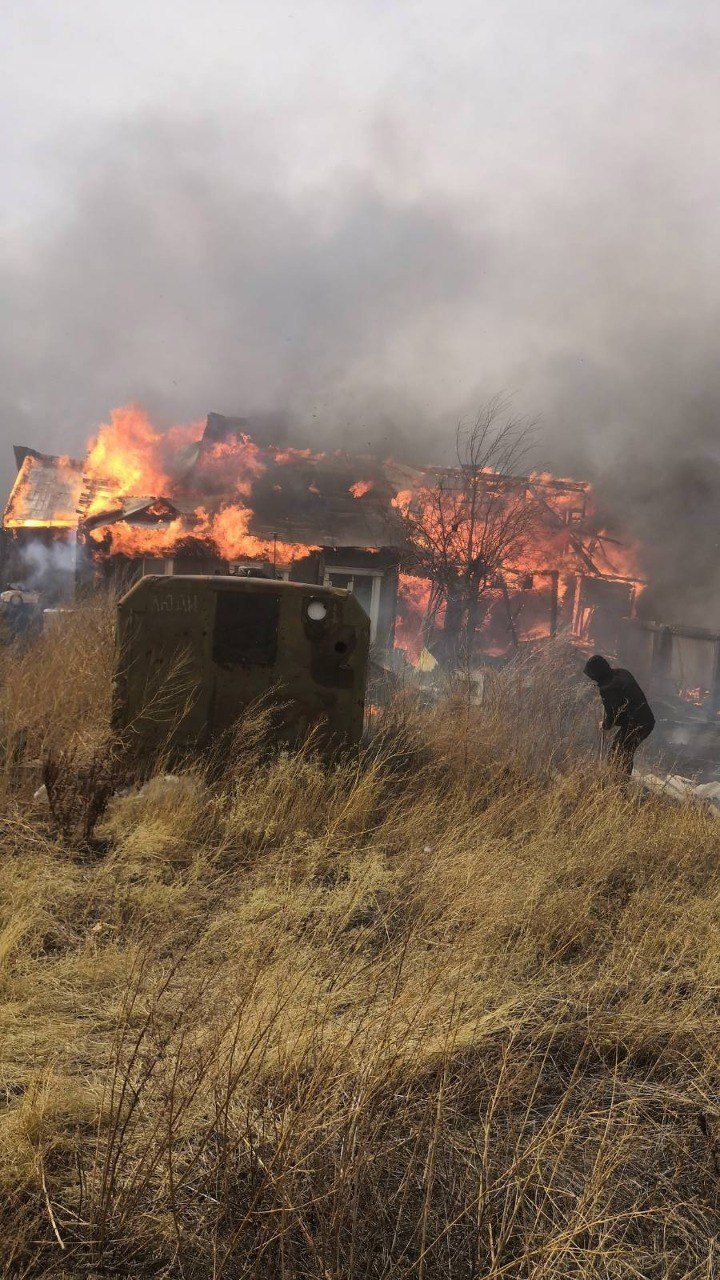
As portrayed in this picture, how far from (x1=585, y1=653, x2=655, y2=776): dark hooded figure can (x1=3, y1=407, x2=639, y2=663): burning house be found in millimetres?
7653

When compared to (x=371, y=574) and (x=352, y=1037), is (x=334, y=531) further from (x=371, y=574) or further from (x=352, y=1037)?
(x=352, y=1037)

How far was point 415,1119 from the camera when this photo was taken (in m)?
2.40

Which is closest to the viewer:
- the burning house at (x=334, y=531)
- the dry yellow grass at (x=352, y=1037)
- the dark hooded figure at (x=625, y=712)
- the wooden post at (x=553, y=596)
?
the dry yellow grass at (x=352, y=1037)

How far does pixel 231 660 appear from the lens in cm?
629

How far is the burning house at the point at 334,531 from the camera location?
→ 19.3 meters

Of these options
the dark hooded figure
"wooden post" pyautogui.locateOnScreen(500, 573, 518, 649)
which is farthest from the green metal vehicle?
"wooden post" pyautogui.locateOnScreen(500, 573, 518, 649)

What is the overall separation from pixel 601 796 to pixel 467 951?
306 cm

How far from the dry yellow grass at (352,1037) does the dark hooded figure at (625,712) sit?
96.8 inches

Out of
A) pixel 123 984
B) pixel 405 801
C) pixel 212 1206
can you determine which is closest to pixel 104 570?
pixel 405 801

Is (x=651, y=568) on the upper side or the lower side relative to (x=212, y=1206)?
upper

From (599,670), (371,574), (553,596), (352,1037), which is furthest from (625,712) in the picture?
(553,596)

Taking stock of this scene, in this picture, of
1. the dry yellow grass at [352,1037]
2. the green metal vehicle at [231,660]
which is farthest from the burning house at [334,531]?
the dry yellow grass at [352,1037]

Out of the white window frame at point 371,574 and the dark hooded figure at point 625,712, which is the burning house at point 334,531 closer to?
the white window frame at point 371,574

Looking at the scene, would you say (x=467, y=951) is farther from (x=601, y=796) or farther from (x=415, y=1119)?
(x=601, y=796)
